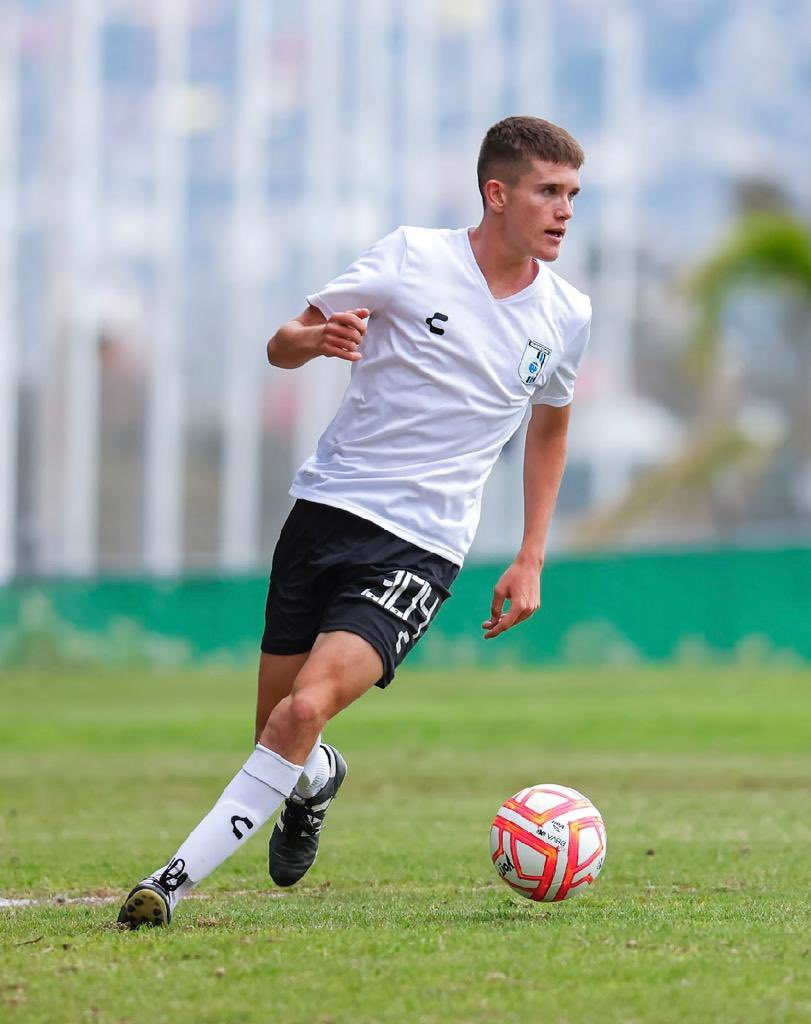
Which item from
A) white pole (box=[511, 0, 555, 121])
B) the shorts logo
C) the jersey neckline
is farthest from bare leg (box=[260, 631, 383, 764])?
white pole (box=[511, 0, 555, 121])

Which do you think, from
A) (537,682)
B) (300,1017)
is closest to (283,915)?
(300,1017)

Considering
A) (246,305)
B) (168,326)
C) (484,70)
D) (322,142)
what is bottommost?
(168,326)

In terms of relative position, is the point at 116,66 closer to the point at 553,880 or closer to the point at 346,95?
the point at 346,95

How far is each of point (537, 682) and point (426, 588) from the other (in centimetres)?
2014

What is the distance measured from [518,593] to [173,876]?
5.45 ft

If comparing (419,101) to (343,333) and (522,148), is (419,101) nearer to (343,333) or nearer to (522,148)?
(522,148)

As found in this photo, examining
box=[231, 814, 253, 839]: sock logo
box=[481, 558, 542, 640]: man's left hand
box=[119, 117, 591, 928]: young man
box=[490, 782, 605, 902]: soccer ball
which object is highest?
box=[119, 117, 591, 928]: young man

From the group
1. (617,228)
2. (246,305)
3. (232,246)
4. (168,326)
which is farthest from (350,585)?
(617,228)

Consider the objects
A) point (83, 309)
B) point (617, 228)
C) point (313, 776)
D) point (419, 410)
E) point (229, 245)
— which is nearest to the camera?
point (419, 410)

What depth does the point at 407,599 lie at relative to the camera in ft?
20.5

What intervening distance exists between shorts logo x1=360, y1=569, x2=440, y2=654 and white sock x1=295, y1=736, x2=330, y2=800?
73 centimetres

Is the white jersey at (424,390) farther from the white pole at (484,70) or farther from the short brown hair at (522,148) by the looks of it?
the white pole at (484,70)

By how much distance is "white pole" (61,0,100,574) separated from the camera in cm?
3672

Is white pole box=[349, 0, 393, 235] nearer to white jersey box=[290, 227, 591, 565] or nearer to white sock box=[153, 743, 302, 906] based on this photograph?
white jersey box=[290, 227, 591, 565]
